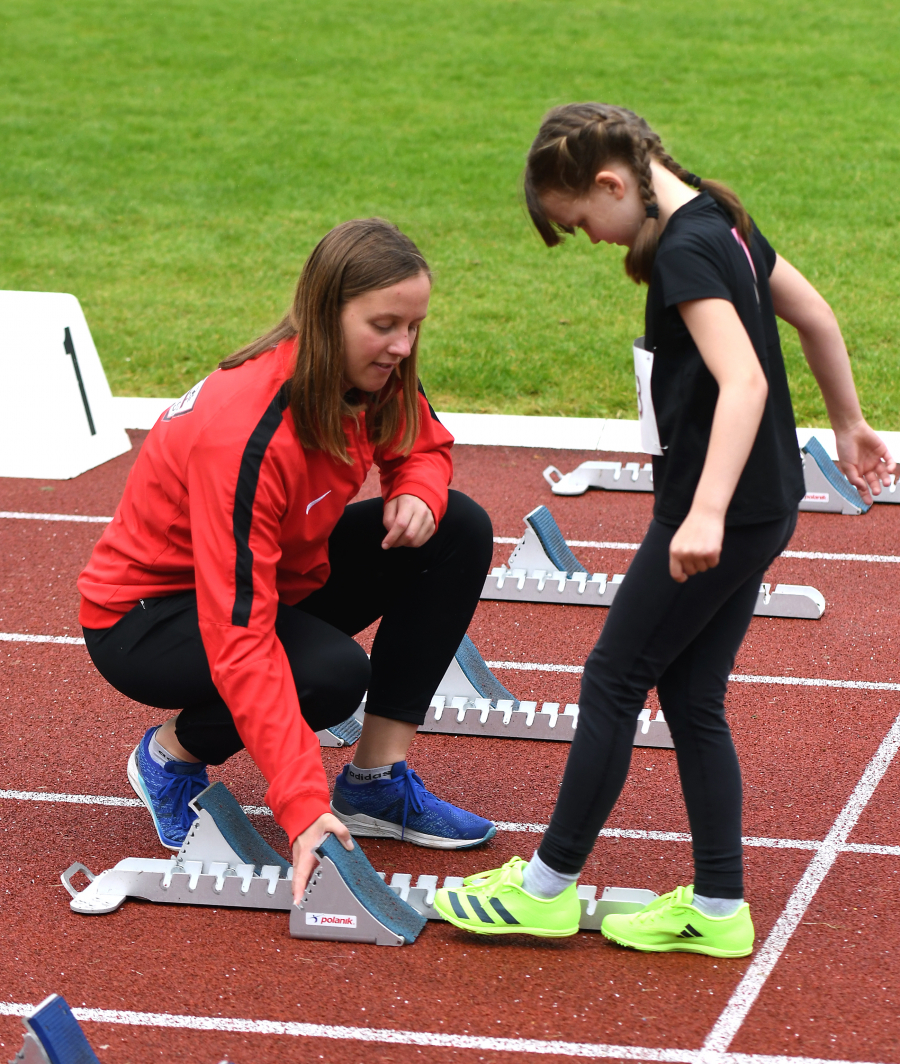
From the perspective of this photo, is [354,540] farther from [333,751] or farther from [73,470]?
[73,470]

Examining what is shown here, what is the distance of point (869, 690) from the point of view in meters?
4.08

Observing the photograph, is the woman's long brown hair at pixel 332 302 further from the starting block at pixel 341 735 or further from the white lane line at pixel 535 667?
the white lane line at pixel 535 667

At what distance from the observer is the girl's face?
2.45 m

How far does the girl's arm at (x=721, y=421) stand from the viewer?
2.30 metres

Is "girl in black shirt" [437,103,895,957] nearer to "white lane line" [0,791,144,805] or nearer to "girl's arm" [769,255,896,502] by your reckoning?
"girl's arm" [769,255,896,502]

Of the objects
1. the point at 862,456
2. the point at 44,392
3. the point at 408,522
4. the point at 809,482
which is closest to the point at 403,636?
the point at 408,522

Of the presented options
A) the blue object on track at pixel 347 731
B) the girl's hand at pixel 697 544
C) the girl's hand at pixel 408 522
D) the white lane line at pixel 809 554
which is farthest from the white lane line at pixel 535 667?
the girl's hand at pixel 697 544

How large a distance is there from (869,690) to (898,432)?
2.99 meters

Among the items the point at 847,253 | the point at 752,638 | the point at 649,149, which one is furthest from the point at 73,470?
the point at 847,253

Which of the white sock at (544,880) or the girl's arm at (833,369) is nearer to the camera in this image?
the girl's arm at (833,369)

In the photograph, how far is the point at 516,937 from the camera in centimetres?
290

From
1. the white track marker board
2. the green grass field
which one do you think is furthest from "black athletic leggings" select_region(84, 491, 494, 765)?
the green grass field

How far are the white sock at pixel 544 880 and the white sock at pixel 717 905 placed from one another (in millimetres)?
270

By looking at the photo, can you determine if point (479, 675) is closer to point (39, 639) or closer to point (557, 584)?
point (557, 584)
